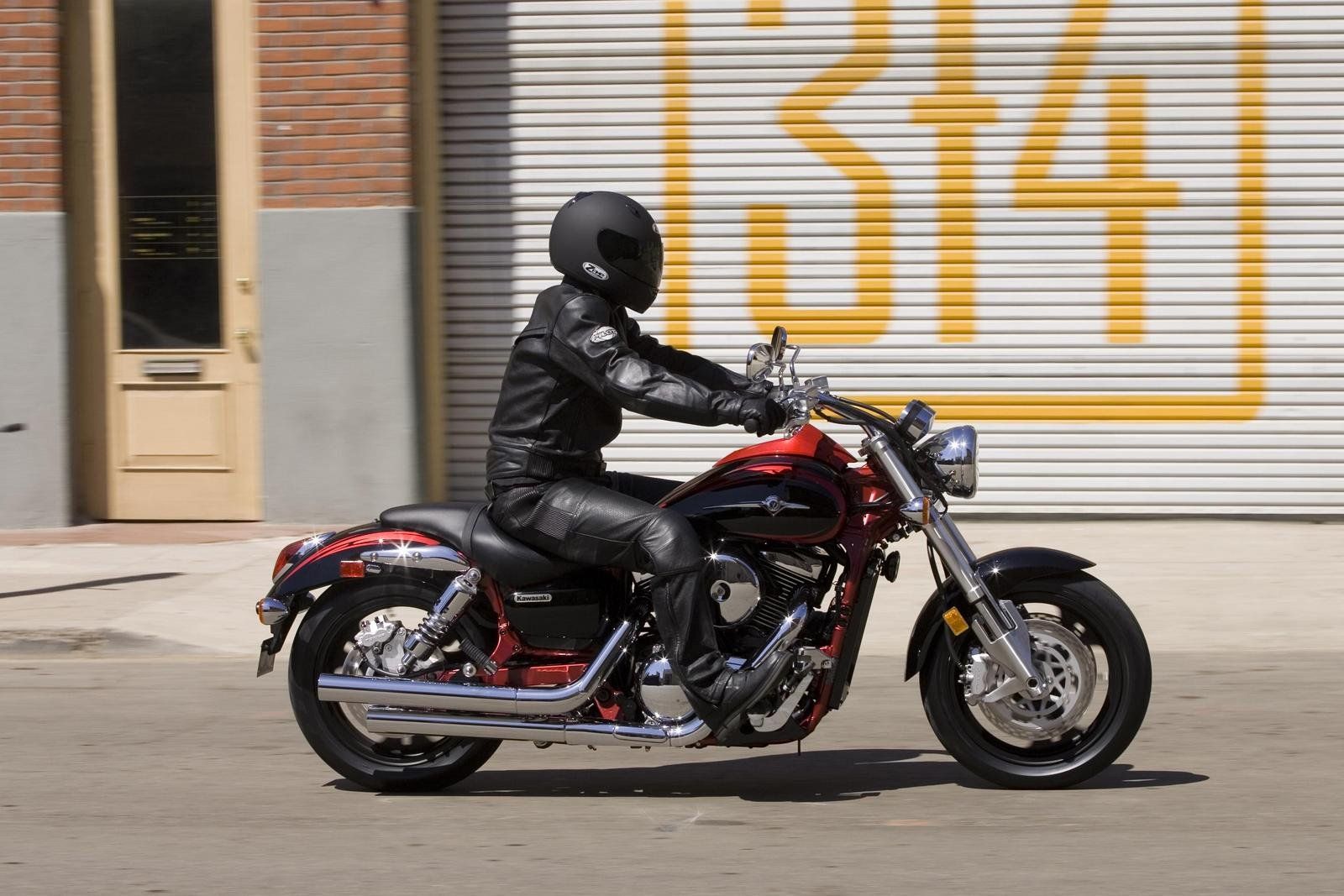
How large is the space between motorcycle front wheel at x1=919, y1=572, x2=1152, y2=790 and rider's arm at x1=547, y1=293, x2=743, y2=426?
105 cm

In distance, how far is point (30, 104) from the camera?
10492 millimetres

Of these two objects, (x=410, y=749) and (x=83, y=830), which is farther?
(x=410, y=749)

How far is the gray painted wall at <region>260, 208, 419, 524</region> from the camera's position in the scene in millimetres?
10461

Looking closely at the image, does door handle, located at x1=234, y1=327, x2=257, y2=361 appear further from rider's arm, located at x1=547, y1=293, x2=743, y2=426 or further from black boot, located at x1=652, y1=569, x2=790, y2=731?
black boot, located at x1=652, y1=569, x2=790, y2=731

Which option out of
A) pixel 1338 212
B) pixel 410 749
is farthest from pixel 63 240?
pixel 1338 212

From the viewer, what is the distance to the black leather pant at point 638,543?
4840mm

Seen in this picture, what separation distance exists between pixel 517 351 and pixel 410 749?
1321 millimetres

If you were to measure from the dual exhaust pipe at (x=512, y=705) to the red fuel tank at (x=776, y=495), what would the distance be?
258 mm

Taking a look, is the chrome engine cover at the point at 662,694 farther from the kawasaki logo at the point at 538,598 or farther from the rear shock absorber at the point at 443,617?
the rear shock absorber at the point at 443,617

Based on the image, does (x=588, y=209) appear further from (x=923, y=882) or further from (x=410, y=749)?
(x=923, y=882)

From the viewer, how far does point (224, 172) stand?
10.7 meters

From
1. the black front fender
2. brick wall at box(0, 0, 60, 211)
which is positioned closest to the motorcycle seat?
the black front fender

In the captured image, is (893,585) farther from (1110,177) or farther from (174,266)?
(174,266)

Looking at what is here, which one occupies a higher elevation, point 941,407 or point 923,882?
point 941,407
